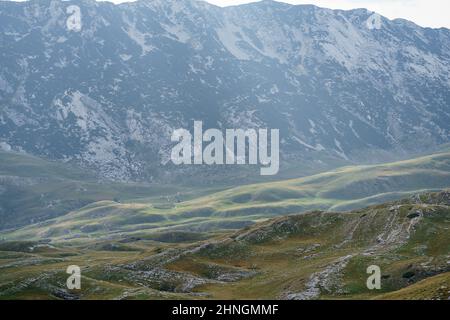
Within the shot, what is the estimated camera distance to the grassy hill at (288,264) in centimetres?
8644

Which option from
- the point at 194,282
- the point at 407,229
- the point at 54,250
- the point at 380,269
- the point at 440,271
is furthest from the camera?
the point at 54,250

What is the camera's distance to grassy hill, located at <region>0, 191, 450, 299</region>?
86.4m

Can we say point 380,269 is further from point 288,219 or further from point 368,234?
point 288,219

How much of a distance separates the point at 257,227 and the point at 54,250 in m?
71.2

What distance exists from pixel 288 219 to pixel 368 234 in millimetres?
20174

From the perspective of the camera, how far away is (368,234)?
111 metres

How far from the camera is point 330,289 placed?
85688 mm

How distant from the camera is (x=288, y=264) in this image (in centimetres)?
10619
